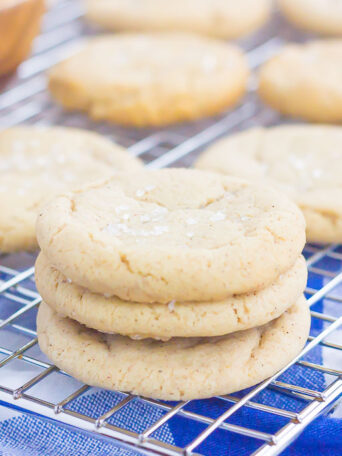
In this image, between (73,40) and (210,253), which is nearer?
(210,253)

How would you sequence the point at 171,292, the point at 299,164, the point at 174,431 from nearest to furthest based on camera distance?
the point at 171,292, the point at 174,431, the point at 299,164

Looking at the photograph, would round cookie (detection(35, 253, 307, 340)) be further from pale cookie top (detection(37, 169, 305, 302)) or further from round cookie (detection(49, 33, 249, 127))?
round cookie (detection(49, 33, 249, 127))

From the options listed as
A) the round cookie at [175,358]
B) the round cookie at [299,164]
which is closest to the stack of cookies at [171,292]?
the round cookie at [175,358]

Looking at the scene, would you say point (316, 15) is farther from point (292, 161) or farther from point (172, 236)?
point (172, 236)

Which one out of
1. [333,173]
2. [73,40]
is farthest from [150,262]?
[73,40]

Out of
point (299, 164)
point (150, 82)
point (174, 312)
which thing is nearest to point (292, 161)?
point (299, 164)

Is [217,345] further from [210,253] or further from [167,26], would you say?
[167,26]
